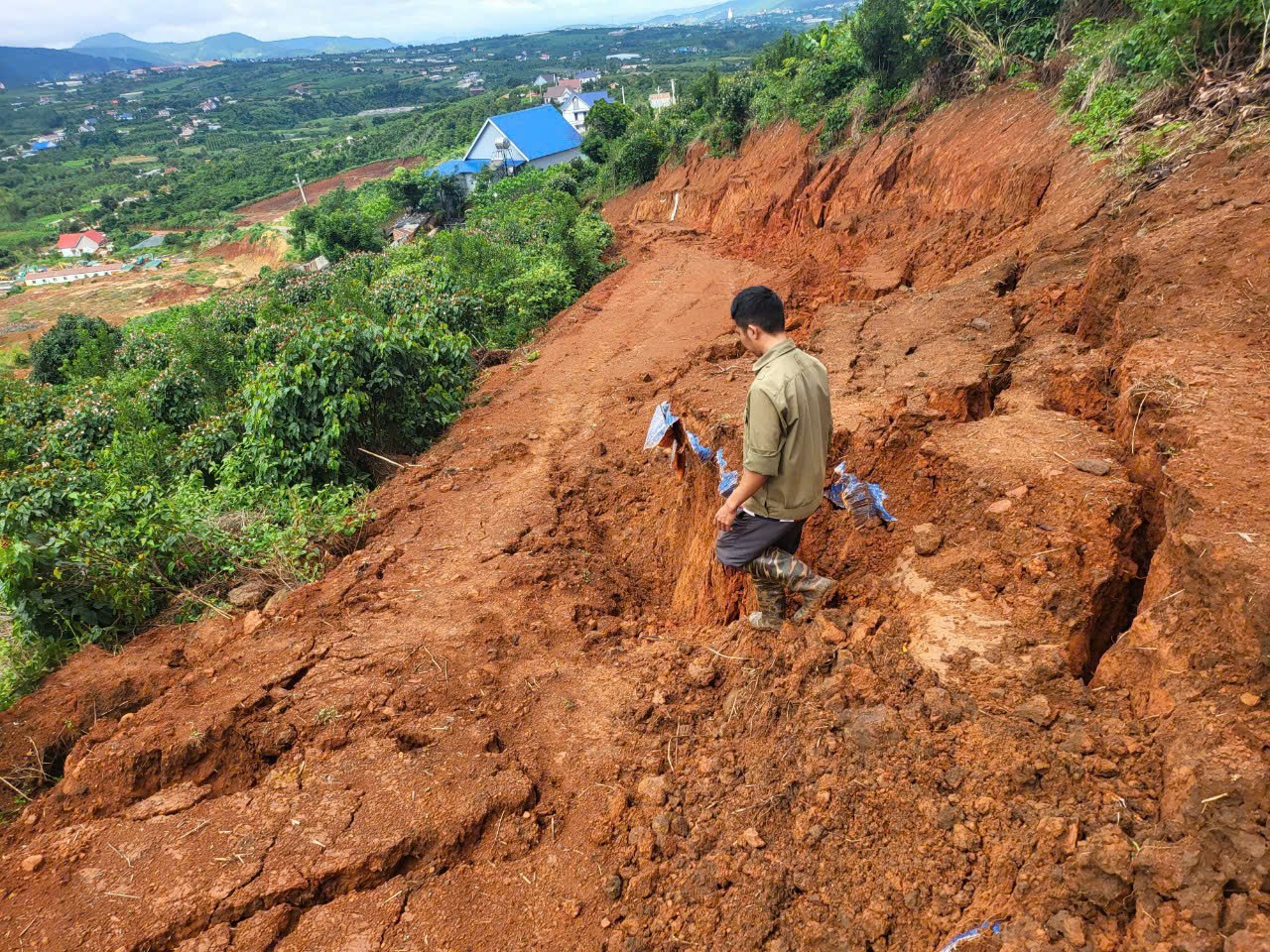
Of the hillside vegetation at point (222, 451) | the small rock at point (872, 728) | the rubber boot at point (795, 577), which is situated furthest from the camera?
the hillside vegetation at point (222, 451)

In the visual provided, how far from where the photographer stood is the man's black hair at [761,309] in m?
2.98

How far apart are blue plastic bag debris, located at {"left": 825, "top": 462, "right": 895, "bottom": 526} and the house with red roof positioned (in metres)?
64.6

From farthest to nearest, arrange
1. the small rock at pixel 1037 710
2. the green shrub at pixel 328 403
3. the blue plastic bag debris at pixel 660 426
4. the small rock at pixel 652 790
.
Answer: the green shrub at pixel 328 403, the blue plastic bag debris at pixel 660 426, the small rock at pixel 652 790, the small rock at pixel 1037 710

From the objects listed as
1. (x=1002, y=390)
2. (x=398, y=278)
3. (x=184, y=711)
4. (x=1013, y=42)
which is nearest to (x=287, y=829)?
(x=184, y=711)

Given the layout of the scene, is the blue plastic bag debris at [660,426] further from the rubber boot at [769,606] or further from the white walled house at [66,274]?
the white walled house at [66,274]

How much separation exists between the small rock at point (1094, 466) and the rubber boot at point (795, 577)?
4.58 feet

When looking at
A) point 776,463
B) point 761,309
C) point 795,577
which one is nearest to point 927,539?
point 795,577

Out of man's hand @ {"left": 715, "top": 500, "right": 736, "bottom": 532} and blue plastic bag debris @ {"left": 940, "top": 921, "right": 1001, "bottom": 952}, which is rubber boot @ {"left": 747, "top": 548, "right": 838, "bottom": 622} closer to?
man's hand @ {"left": 715, "top": 500, "right": 736, "bottom": 532}

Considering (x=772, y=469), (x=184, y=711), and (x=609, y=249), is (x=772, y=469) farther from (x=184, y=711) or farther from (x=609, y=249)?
(x=609, y=249)

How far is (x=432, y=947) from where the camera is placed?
2.41 metres

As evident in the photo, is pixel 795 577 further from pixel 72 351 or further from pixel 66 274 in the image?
pixel 66 274

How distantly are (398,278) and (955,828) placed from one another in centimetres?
1251

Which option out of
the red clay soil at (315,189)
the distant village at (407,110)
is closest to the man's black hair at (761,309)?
the distant village at (407,110)

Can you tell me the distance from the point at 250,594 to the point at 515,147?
142ft
